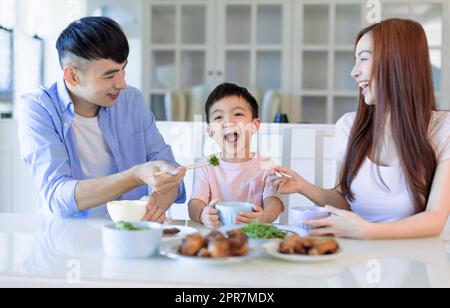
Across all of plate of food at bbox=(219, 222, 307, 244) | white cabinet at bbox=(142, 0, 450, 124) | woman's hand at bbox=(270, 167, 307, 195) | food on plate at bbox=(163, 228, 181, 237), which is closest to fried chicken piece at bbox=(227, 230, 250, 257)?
plate of food at bbox=(219, 222, 307, 244)

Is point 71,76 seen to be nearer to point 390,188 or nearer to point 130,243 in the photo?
point 130,243

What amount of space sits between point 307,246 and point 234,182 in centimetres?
68

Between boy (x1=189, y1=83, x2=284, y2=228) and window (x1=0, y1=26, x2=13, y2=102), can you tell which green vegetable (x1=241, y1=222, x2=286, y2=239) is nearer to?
boy (x1=189, y1=83, x2=284, y2=228)

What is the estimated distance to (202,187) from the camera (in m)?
1.53

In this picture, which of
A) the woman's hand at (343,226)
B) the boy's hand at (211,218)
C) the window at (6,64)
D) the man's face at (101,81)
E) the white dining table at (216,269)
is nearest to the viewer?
the white dining table at (216,269)

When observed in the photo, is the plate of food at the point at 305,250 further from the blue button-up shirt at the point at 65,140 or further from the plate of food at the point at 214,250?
the blue button-up shirt at the point at 65,140

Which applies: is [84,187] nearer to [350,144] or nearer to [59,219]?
[59,219]

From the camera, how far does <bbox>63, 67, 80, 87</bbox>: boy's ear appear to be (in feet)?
4.79

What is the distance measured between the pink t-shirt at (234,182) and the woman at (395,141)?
0.16 m

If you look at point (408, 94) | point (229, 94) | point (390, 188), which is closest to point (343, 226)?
point (390, 188)

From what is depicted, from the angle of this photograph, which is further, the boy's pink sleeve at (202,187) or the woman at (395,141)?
the boy's pink sleeve at (202,187)

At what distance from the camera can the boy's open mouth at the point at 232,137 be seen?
1.54 meters

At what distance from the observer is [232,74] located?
4.48 metres

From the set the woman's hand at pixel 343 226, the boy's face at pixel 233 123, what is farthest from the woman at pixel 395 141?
the boy's face at pixel 233 123
